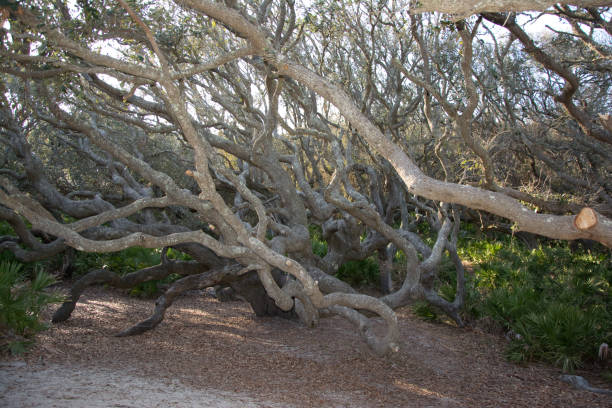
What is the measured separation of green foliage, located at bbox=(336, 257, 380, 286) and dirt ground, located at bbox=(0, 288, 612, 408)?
11.4 ft

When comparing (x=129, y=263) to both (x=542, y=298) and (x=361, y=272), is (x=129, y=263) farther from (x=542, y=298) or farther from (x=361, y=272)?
(x=542, y=298)

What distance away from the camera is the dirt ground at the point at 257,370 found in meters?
4.81

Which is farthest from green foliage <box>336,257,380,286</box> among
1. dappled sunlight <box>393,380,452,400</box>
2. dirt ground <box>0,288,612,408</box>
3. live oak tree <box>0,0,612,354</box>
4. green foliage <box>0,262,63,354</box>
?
green foliage <box>0,262,63,354</box>

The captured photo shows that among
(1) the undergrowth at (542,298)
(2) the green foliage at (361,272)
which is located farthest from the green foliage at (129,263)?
(1) the undergrowth at (542,298)

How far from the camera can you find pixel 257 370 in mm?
6035

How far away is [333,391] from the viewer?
5.50 meters

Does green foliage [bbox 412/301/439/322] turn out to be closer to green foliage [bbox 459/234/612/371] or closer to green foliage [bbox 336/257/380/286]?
green foliage [bbox 459/234/612/371]

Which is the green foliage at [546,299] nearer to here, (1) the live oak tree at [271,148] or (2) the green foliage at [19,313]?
(1) the live oak tree at [271,148]

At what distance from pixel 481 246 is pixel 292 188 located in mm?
7672

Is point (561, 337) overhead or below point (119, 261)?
overhead

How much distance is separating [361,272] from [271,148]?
5653 mm

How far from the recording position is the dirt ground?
15.8 feet

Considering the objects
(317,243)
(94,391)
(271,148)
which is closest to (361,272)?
(317,243)

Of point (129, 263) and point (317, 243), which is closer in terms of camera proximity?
point (129, 263)
